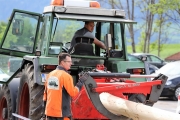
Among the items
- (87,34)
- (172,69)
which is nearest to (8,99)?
(87,34)

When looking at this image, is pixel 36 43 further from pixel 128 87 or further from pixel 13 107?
pixel 128 87

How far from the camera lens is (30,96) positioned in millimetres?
10508

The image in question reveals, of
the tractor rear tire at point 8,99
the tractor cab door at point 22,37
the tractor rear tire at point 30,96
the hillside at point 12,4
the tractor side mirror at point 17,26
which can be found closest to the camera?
the tractor rear tire at point 30,96

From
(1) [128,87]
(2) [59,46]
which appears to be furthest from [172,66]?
(1) [128,87]

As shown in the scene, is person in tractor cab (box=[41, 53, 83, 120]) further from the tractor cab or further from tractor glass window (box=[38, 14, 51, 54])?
tractor glass window (box=[38, 14, 51, 54])

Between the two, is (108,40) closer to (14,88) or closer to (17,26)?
(17,26)

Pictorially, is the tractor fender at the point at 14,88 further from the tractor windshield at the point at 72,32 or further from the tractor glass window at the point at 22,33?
the tractor windshield at the point at 72,32

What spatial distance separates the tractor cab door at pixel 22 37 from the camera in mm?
12164

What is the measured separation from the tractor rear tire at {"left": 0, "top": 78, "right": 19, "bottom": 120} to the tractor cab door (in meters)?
0.68

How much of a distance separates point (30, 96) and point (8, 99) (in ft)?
7.04

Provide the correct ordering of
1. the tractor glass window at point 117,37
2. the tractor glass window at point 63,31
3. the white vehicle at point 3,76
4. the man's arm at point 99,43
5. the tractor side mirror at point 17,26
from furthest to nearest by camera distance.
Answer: the white vehicle at point 3,76, the tractor side mirror at point 17,26, the tractor glass window at point 117,37, the man's arm at point 99,43, the tractor glass window at point 63,31

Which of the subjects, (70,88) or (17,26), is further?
(17,26)

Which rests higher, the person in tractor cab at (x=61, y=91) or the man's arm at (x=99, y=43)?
the man's arm at (x=99, y=43)

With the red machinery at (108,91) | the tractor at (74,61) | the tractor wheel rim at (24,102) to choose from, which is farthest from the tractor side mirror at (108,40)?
the tractor wheel rim at (24,102)
